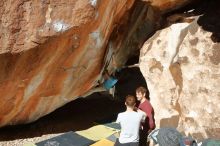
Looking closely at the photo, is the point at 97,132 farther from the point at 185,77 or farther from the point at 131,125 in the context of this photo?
the point at 185,77

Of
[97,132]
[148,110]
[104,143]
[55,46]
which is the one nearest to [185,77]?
[148,110]

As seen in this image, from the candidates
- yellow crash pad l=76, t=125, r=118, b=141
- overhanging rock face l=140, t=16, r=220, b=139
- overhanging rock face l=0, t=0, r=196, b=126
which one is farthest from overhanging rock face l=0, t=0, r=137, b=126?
overhanging rock face l=140, t=16, r=220, b=139

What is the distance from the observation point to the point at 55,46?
5.17 meters

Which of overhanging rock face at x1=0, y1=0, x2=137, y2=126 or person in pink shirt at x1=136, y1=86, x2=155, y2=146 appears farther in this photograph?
person in pink shirt at x1=136, y1=86, x2=155, y2=146

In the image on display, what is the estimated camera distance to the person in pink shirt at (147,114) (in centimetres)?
530

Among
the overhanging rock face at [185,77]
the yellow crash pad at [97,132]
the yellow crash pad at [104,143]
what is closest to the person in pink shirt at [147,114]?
the overhanging rock face at [185,77]

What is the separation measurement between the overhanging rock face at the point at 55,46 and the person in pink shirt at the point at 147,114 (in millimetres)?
992

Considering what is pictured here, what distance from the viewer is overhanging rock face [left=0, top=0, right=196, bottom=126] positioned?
16.2ft

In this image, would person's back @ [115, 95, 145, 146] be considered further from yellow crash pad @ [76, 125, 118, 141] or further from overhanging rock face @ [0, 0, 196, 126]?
overhanging rock face @ [0, 0, 196, 126]

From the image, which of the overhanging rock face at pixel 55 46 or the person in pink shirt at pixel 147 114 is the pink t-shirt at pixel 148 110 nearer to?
the person in pink shirt at pixel 147 114

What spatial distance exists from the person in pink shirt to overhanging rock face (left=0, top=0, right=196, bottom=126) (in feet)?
3.25

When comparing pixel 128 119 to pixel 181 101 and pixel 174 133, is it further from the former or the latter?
pixel 181 101

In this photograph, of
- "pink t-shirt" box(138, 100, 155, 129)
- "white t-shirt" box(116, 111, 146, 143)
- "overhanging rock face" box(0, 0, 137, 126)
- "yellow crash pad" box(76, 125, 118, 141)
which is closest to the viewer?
"white t-shirt" box(116, 111, 146, 143)

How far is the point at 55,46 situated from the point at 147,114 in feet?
4.89
